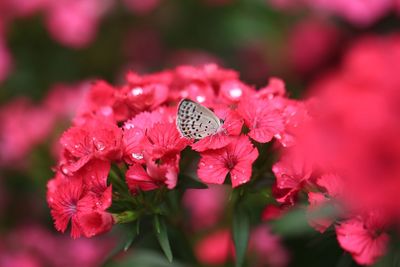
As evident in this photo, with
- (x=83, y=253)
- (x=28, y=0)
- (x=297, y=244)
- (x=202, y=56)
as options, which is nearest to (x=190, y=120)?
(x=297, y=244)

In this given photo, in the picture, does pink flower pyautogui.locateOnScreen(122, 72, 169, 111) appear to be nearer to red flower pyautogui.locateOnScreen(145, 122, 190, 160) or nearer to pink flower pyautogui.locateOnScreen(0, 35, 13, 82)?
red flower pyautogui.locateOnScreen(145, 122, 190, 160)

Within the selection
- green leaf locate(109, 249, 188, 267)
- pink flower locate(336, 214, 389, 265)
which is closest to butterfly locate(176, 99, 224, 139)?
pink flower locate(336, 214, 389, 265)

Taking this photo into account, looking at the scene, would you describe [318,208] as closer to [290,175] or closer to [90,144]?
[290,175]

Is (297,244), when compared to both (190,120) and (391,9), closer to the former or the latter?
(190,120)

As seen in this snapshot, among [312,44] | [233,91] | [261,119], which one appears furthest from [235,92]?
[312,44]

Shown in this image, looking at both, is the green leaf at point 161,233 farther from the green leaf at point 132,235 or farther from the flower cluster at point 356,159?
the flower cluster at point 356,159

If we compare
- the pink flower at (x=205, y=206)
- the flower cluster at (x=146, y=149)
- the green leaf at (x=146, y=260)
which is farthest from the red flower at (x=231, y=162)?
the pink flower at (x=205, y=206)

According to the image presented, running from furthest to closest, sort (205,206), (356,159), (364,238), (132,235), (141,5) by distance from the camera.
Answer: (141,5) → (205,206) → (132,235) → (364,238) → (356,159)
